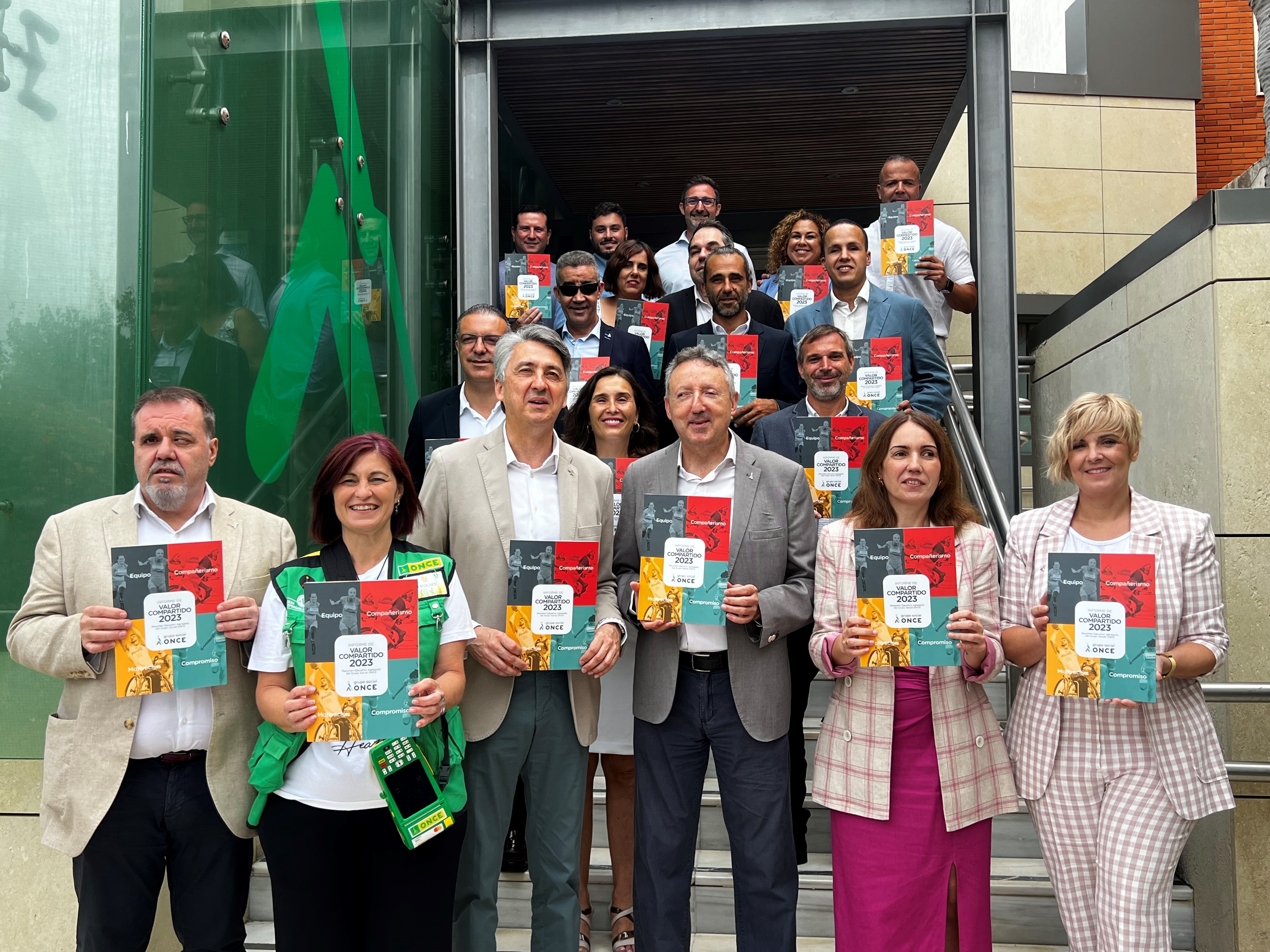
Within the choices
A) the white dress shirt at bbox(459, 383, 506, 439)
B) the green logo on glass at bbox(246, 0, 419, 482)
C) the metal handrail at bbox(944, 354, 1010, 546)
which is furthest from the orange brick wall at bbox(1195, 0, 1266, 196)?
the white dress shirt at bbox(459, 383, 506, 439)

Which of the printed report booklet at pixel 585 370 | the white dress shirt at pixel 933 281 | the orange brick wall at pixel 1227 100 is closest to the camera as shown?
the printed report booklet at pixel 585 370

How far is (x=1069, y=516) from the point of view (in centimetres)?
313

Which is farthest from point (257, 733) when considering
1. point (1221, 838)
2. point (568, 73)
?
point (568, 73)

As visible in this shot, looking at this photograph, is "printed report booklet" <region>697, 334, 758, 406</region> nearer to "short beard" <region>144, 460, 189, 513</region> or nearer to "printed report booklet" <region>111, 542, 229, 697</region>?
"short beard" <region>144, 460, 189, 513</region>

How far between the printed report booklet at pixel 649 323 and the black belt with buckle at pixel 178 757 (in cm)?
301

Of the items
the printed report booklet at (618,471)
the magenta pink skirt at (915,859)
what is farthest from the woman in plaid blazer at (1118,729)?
the printed report booklet at (618,471)

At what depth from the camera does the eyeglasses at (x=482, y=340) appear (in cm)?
459

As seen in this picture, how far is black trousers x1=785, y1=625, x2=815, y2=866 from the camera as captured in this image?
12.4 ft

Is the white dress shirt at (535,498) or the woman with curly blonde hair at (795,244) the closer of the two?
the white dress shirt at (535,498)

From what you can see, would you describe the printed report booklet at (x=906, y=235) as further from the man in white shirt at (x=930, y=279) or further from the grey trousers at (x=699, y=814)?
the grey trousers at (x=699, y=814)

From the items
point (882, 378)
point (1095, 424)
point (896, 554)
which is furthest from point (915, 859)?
point (882, 378)

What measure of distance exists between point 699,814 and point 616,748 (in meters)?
0.55

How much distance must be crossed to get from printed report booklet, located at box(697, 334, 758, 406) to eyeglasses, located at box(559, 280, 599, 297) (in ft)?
2.63

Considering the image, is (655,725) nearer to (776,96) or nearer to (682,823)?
(682,823)
